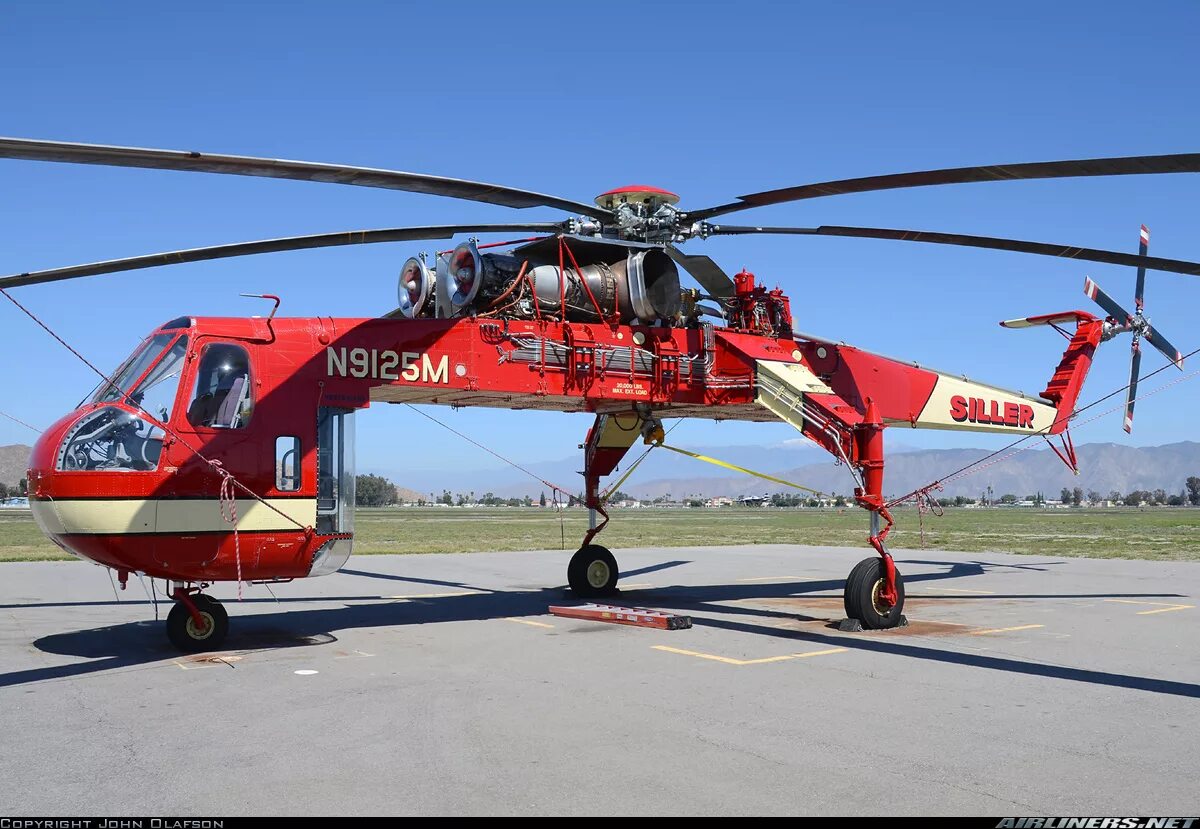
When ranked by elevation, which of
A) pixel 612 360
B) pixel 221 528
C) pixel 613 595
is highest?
pixel 612 360

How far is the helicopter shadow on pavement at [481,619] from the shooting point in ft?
31.9

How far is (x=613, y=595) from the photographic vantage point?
16.6 metres

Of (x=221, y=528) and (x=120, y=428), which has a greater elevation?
(x=120, y=428)

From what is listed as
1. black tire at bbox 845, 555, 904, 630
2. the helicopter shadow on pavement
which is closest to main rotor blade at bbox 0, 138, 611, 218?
the helicopter shadow on pavement

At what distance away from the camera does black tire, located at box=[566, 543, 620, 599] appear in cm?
1664

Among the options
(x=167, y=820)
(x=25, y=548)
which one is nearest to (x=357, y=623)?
(x=167, y=820)

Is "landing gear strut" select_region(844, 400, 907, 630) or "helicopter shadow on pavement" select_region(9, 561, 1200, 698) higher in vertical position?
"landing gear strut" select_region(844, 400, 907, 630)

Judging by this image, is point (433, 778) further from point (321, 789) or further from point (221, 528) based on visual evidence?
point (221, 528)

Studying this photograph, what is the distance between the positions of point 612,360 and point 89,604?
9245 mm

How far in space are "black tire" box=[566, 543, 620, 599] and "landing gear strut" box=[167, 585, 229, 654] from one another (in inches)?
267

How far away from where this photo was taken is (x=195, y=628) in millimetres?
10977

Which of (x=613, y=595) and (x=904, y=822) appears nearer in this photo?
(x=904, y=822)

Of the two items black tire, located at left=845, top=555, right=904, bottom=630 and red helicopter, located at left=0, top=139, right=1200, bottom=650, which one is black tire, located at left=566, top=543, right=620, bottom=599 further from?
black tire, located at left=845, top=555, right=904, bottom=630

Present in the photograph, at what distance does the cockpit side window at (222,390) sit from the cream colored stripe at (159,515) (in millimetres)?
908
